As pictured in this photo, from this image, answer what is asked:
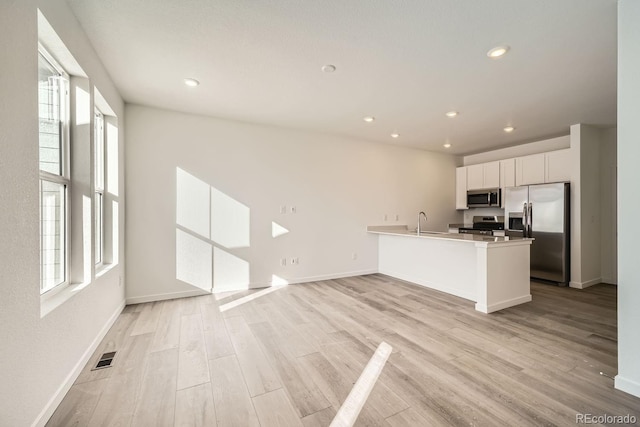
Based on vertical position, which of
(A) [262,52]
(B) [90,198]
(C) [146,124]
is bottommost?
(B) [90,198]

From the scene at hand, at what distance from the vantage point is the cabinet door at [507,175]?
209 inches

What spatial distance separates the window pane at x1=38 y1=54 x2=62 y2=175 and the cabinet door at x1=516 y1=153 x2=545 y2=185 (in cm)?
671

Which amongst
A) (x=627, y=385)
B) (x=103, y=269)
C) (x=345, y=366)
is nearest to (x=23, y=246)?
(x=103, y=269)

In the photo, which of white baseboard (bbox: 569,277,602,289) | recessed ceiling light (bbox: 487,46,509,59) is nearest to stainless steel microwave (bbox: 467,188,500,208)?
white baseboard (bbox: 569,277,602,289)

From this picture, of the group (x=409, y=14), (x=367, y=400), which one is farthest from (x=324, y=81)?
(x=367, y=400)

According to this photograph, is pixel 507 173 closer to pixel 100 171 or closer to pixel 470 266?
pixel 470 266

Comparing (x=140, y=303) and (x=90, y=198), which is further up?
(x=90, y=198)

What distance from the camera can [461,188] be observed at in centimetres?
641

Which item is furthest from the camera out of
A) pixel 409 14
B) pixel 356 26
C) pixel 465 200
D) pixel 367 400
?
pixel 465 200

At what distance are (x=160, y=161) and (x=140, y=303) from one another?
1947 millimetres

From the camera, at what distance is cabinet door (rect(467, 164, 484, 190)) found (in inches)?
234

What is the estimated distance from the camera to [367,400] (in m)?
1.73

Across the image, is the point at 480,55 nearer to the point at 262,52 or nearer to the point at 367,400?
the point at 262,52

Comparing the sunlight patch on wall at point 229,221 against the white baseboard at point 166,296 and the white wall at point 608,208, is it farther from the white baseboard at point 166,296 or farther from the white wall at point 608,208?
the white wall at point 608,208
